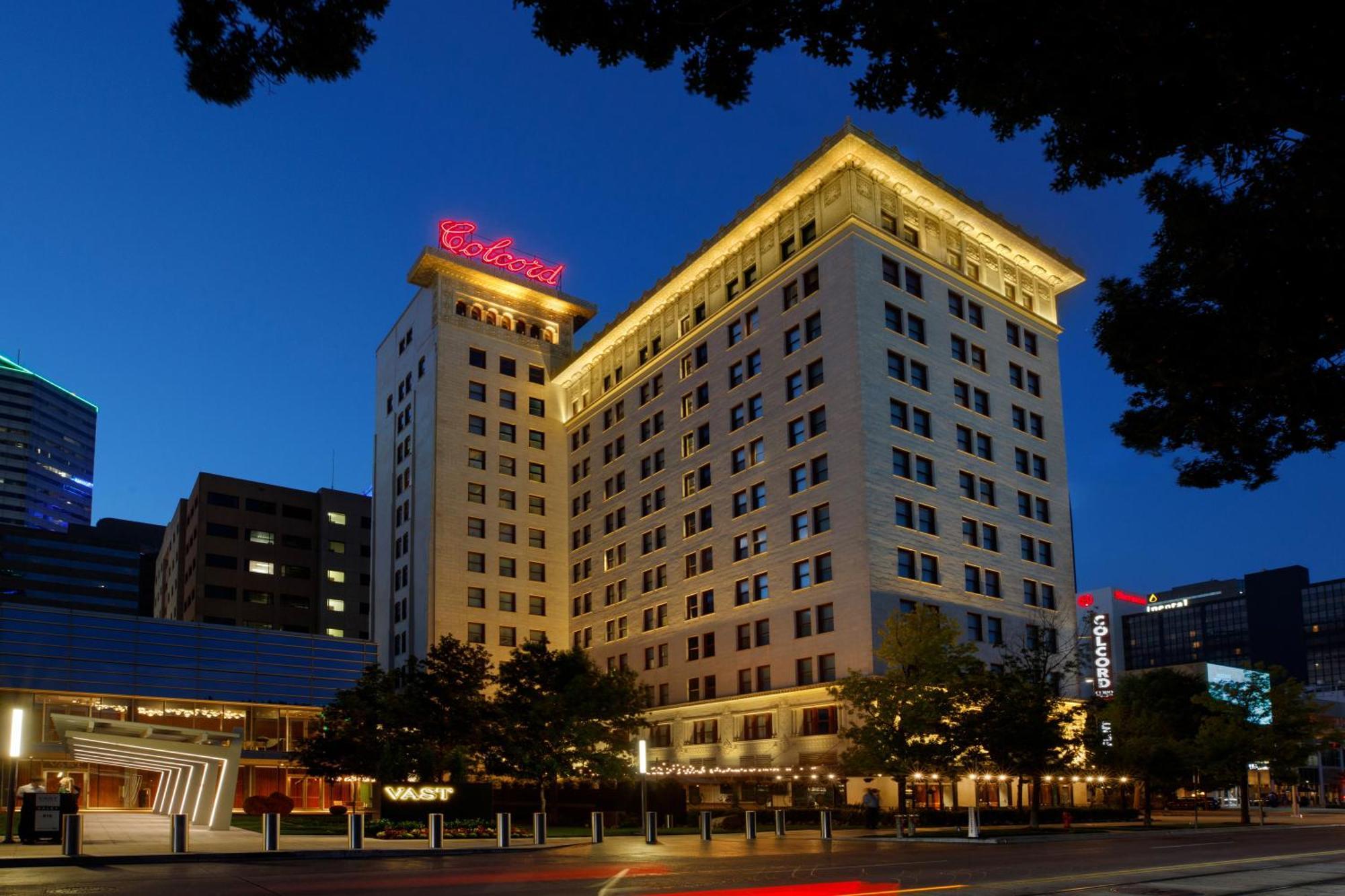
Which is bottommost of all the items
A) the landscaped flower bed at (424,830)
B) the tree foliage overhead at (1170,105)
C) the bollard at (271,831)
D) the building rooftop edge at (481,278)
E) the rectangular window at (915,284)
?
the landscaped flower bed at (424,830)

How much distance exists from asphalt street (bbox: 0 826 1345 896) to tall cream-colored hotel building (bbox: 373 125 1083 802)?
27.0 metres

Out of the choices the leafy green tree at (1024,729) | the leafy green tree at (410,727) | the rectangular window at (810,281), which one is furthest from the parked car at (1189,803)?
the leafy green tree at (410,727)

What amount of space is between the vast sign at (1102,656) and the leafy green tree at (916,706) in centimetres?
3218

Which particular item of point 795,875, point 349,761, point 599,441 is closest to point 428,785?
point 349,761

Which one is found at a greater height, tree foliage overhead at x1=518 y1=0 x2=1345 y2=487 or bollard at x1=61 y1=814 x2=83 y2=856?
tree foliage overhead at x1=518 y1=0 x2=1345 y2=487

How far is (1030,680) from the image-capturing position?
53.6 meters

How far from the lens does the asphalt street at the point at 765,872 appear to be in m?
19.6

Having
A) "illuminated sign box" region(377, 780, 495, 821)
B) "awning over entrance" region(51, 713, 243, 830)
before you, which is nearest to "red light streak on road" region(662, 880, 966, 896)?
"illuminated sign box" region(377, 780, 495, 821)

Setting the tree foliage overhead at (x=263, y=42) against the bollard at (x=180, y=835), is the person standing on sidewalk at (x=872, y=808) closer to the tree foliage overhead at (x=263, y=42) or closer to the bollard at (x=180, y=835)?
the bollard at (x=180, y=835)

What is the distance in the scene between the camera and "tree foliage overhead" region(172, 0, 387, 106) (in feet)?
29.5

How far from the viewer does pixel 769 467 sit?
69625mm

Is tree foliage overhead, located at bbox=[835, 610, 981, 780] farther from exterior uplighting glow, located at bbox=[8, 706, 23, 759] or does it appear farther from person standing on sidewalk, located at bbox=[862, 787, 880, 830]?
exterior uplighting glow, located at bbox=[8, 706, 23, 759]

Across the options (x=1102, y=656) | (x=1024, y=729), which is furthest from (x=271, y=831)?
(x=1102, y=656)

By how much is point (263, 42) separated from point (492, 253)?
297ft
